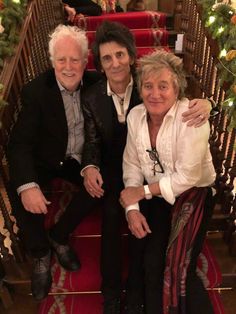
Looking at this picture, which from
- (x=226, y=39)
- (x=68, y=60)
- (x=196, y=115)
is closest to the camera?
(x=196, y=115)

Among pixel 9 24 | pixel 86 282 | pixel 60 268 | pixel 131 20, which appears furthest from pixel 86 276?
pixel 131 20

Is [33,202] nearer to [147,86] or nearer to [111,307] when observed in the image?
[111,307]

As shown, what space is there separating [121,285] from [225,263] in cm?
60

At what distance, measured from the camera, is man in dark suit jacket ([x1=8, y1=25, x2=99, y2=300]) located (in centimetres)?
154

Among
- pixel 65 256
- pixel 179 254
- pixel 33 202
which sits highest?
pixel 33 202

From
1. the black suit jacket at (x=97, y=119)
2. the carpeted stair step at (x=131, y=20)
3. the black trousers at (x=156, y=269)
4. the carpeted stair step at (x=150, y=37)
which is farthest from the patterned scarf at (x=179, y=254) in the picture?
the carpeted stair step at (x=131, y=20)

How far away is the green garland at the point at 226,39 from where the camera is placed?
1.65m

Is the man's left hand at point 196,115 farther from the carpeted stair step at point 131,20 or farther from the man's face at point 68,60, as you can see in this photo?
the carpeted stair step at point 131,20

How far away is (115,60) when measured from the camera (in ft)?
5.15

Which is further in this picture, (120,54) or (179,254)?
(120,54)

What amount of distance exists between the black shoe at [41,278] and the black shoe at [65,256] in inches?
2.3

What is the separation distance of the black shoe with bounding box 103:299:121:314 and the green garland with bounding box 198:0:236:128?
992 millimetres

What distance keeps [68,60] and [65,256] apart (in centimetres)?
94

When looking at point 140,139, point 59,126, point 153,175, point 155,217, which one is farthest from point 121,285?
point 59,126
